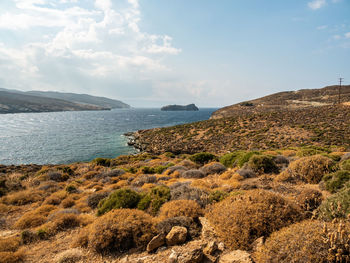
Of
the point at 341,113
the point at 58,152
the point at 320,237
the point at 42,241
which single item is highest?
the point at 341,113

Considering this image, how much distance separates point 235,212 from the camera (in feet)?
15.0

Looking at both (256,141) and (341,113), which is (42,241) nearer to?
(256,141)

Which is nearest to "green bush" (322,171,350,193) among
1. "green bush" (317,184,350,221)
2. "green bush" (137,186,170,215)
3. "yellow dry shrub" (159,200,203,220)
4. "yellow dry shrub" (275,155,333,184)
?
"yellow dry shrub" (275,155,333,184)

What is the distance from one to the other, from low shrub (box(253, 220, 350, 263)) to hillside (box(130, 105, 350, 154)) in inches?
1129

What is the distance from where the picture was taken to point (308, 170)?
8.79m

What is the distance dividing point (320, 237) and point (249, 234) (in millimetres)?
1444

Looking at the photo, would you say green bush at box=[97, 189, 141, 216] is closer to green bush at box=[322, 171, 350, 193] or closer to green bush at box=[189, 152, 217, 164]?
green bush at box=[322, 171, 350, 193]

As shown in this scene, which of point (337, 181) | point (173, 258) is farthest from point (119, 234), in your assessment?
point (337, 181)

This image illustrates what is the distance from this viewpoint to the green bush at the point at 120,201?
298 inches

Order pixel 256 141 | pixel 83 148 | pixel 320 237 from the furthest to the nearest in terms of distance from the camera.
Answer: pixel 83 148 < pixel 256 141 < pixel 320 237

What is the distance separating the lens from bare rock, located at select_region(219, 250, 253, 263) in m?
3.50

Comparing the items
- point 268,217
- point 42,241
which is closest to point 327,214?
point 268,217

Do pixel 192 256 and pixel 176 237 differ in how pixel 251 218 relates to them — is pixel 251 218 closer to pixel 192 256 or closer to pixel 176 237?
pixel 192 256

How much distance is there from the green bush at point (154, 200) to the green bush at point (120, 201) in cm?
39
